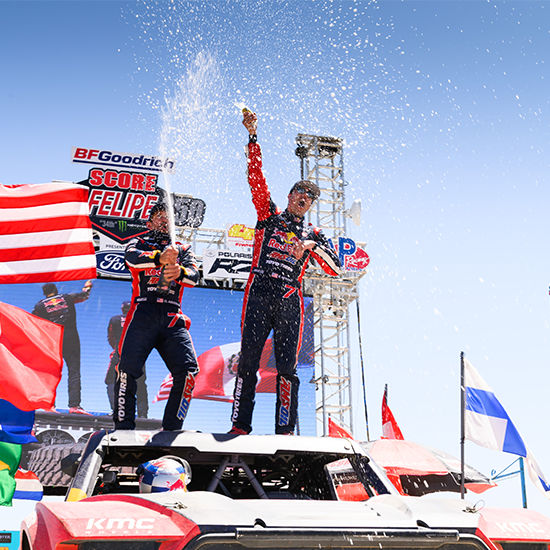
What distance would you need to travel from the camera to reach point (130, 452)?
Result: 324 cm

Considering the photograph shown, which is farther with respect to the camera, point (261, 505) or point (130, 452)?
point (130, 452)

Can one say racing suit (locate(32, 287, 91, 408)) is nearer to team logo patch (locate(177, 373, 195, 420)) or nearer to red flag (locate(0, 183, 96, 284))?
red flag (locate(0, 183, 96, 284))

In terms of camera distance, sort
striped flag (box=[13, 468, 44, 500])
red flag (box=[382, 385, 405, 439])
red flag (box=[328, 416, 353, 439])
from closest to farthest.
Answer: striped flag (box=[13, 468, 44, 500]), red flag (box=[328, 416, 353, 439]), red flag (box=[382, 385, 405, 439])

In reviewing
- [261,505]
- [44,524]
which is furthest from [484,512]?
[44,524]

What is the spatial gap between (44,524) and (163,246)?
3.13 metres

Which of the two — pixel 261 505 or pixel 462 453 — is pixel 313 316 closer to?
pixel 462 453

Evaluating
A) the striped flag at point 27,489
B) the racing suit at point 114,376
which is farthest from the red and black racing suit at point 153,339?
the racing suit at point 114,376

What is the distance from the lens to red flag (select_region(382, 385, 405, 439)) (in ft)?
44.0

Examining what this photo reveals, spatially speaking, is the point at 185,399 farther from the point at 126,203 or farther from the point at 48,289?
the point at 126,203

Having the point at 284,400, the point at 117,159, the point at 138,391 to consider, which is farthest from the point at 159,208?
the point at 117,159

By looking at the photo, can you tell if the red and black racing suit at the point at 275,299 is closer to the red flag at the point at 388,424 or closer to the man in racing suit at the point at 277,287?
the man in racing suit at the point at 277,287

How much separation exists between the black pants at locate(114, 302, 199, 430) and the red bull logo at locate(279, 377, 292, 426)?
2.20 ft

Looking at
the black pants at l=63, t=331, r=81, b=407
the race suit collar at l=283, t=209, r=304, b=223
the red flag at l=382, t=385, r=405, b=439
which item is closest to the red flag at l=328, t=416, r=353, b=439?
the red flag at l=382, t=385, r=405, b=439

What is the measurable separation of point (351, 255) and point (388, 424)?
6.77 metres
